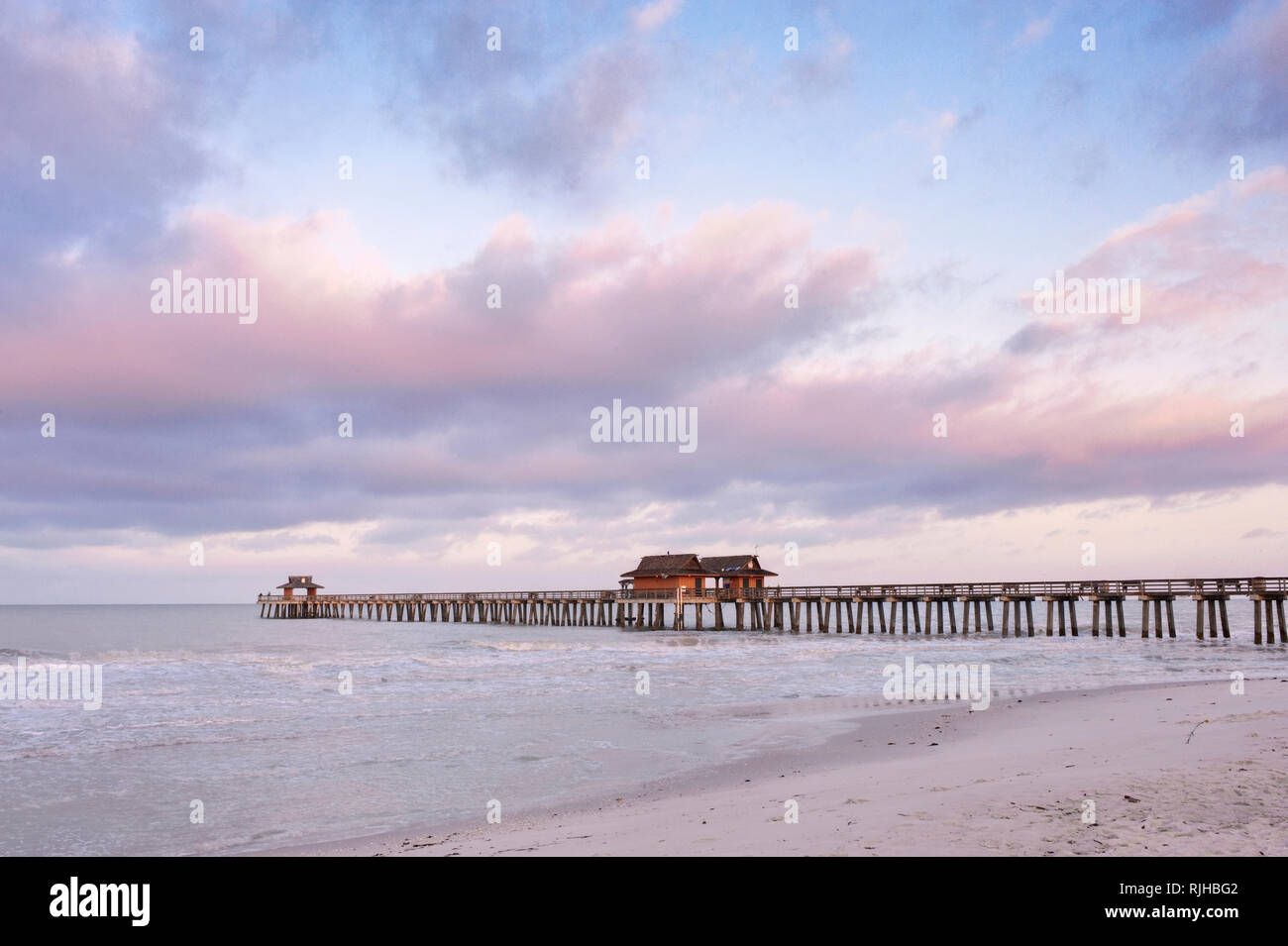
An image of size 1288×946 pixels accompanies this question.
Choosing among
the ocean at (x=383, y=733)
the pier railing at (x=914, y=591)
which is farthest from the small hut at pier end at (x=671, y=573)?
the ocean at (x=383, y=733)

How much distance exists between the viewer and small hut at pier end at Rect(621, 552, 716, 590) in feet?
205

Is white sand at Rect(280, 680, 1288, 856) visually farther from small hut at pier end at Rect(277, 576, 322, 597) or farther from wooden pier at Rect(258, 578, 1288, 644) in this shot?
small hut at pier end at Rect(277, 576, 322, 597)

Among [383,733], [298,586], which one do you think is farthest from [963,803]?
[298,586]

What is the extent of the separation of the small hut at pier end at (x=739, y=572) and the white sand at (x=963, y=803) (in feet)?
169

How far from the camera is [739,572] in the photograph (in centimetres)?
6506

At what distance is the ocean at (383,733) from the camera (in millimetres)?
9375

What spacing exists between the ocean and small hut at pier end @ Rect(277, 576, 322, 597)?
2689 inches

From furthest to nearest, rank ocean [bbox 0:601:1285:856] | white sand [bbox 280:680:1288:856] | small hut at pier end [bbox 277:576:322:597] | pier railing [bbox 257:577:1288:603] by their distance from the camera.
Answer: small hut at pier end [bbox 277:576:322:597] < pier railing [bbox 257:577:1288:603] < ocean [bbox 0:601:1285:856] < white sand [bbox 280:680:1288:856]

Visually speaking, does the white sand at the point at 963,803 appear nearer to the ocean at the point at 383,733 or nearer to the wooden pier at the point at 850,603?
the ocean at the point at 383,733

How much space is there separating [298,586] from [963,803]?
10232cm

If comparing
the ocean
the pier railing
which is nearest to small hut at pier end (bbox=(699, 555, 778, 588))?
the pier railing

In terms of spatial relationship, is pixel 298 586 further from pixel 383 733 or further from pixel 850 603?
pixel 383 733

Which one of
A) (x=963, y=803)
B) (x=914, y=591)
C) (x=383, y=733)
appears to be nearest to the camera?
(x=963, y=803)
